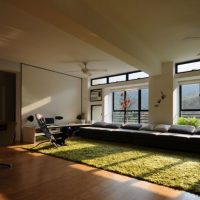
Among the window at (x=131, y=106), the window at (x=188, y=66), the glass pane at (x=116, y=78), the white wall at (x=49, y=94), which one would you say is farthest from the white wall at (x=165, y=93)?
the white wall at (x=49, y=94)

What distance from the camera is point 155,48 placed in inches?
206

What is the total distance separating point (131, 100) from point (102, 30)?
470cm

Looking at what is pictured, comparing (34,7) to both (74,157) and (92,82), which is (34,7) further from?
(92,82)

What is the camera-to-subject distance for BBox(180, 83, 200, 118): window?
6293mm

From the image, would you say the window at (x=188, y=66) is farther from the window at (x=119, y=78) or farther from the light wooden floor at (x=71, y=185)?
the light wooden floor at (x=71, y=185)

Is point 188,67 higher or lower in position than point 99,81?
higher

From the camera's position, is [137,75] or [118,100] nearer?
[137,75]

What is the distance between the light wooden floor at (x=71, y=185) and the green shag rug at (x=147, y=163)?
0.67 ft

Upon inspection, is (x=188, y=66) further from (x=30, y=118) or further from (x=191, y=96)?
(x=30, y=118)

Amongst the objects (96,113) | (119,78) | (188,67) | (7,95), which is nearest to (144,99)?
(119,78)

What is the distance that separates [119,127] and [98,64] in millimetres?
2288

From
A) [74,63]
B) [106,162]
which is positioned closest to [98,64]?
[74,63]

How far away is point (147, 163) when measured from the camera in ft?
12.6

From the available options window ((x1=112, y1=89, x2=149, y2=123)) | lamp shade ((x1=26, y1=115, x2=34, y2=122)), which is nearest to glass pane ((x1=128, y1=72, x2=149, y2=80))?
window ((x1=112, y1=89, x2=149, y2=123))
